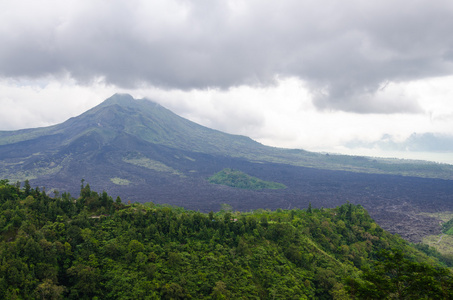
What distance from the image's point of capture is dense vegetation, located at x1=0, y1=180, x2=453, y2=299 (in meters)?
25.2

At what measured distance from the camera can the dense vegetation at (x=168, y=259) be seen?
25.2 meters

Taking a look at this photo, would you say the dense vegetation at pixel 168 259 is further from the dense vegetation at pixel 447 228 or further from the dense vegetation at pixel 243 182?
the dense vegetation at pixel 243 182

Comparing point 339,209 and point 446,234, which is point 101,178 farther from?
point 446,234

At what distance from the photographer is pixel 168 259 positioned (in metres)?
33.5

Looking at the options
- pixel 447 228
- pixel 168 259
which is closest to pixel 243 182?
pixel 447 228

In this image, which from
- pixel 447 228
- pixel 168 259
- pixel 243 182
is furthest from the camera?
pixel 243 182

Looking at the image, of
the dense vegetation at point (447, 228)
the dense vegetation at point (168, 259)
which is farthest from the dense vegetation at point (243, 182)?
the dense vegetation at point (168, 259)

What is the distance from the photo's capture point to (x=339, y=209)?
211 feet

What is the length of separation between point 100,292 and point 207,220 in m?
17.9

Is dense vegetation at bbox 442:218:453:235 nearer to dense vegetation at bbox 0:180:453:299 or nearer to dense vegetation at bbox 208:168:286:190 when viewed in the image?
dense vegetation at bbox 0:180:453:299

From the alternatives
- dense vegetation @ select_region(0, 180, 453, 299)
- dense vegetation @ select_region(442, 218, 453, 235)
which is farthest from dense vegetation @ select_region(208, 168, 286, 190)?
dense vegetation @ select_region(0, 180, 453, 299)

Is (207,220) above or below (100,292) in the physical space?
above

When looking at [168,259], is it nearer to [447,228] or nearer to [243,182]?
[447,228]

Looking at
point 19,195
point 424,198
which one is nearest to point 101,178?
point 19,195
